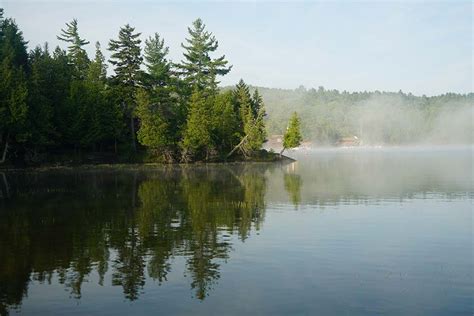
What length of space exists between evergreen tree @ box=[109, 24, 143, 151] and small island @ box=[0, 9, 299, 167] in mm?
185

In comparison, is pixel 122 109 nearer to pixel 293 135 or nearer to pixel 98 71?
pixel 98 71

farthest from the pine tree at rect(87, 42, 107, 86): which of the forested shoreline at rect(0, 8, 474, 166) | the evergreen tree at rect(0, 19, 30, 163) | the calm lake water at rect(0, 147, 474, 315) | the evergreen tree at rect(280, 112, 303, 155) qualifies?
the calm lake water at rect(0, 147, 474, 315)

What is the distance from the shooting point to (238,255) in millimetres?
19797

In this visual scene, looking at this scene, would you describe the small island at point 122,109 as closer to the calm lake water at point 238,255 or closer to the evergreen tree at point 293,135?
the evergreen tree at point 293,135

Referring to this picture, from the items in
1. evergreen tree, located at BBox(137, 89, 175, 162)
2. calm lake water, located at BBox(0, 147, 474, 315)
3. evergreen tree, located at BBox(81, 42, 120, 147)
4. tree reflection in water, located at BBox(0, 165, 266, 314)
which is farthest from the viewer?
evergreen tree, located at BBox(137, 89, 175, 162)

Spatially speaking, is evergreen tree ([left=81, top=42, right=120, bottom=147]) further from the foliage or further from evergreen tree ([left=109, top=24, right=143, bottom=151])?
the foliage

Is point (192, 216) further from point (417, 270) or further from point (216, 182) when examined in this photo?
point (216, 182)

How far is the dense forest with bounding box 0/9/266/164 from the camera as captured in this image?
74.0 metres

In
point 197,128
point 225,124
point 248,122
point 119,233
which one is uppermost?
point 248,122

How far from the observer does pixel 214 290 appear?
50.3 feet

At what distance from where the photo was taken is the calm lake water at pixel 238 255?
14.3m

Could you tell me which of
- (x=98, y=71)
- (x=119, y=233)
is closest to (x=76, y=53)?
(x=98, y=71)

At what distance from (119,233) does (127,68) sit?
227ft

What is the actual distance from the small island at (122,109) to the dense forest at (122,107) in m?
0.18
